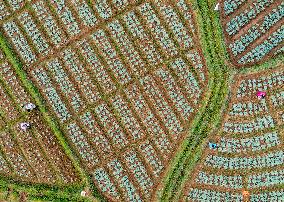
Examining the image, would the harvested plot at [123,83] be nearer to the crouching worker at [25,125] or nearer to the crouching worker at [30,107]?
the crouching worker at [30,107]

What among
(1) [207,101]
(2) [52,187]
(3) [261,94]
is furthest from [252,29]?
(2) [52,187]

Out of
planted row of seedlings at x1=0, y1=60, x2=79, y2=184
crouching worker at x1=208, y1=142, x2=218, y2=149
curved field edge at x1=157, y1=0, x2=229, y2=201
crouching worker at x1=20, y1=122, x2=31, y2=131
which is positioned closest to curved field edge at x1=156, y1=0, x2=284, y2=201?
→ curved field edge at x1=157, y1=0, x2=229, y2=201

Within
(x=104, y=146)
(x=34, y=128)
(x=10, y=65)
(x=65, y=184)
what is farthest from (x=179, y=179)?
(x=10, y=65)

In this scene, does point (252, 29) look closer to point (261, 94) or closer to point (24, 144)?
point (261, 94)

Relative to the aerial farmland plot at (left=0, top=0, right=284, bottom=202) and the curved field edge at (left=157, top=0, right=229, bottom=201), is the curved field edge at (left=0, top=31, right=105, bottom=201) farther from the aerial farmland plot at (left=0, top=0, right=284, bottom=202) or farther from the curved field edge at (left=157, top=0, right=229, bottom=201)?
the curved field edge at (left=157, top=0, right=229, bottom=201)

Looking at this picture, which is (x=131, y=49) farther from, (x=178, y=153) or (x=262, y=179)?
(x=262, y=179)

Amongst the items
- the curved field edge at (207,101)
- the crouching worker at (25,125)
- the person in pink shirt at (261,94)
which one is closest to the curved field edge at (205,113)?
the curved field edge at (207,101)
